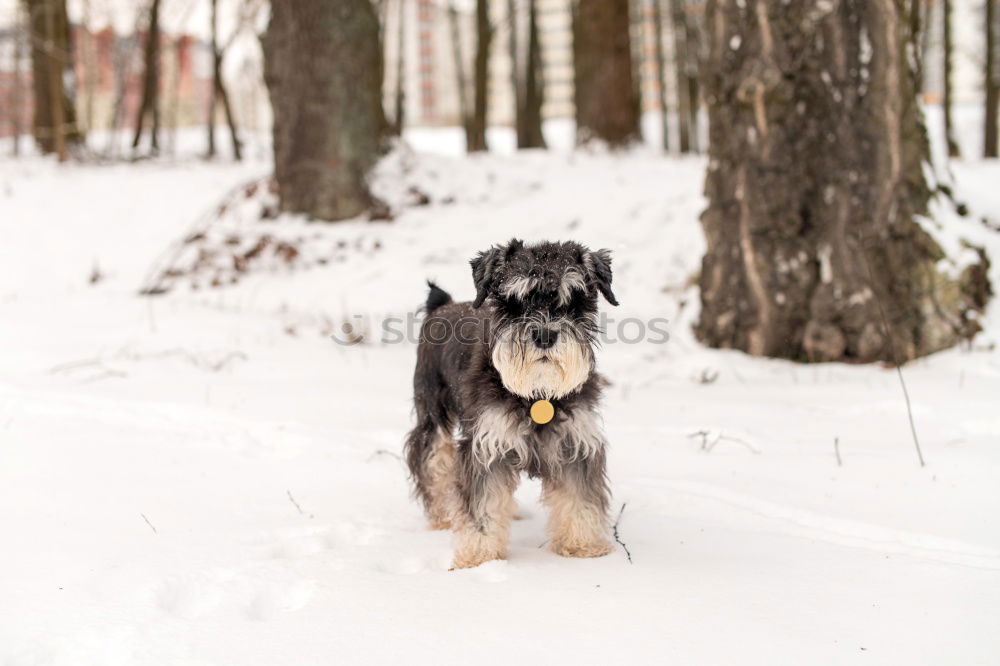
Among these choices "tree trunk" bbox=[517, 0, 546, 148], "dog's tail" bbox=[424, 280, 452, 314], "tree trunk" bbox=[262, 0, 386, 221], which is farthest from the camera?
"tree trunk" bbox=[517, 0, 546, 148]

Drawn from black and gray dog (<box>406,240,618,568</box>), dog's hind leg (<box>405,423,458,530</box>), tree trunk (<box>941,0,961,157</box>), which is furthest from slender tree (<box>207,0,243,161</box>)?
black and gray dog (<box>406,240,618,568</box>)

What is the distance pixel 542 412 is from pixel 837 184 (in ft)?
14.6

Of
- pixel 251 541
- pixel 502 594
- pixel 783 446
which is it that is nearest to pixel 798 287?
pixel 783 446

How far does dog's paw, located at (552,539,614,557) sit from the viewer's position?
3.77m

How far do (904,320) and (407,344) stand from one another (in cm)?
486

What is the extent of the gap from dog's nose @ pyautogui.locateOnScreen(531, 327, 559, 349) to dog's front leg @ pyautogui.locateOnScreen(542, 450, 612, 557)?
68cm

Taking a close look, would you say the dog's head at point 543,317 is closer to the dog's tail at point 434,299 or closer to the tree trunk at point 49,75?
the dog's tail at point 434,299

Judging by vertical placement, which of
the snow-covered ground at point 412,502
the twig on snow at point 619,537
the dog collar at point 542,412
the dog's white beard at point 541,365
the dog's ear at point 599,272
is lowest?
the twig on snow at point 619,537

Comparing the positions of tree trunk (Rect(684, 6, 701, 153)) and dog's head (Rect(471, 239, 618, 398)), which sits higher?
tree trunk (Rect(684, 6, 701, 153))

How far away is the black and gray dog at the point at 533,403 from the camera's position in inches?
139

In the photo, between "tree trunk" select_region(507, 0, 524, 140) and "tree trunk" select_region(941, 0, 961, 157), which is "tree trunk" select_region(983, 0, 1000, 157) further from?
"tree trunk" select_region(507, 0, 524, 140)

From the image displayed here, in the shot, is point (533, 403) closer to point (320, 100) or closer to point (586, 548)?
point (586, 548)

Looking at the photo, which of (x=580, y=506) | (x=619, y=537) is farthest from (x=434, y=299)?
(x=619, y=537)

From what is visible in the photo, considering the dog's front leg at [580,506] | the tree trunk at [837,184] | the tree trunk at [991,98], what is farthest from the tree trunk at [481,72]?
the dog's front leg at [580,506]
